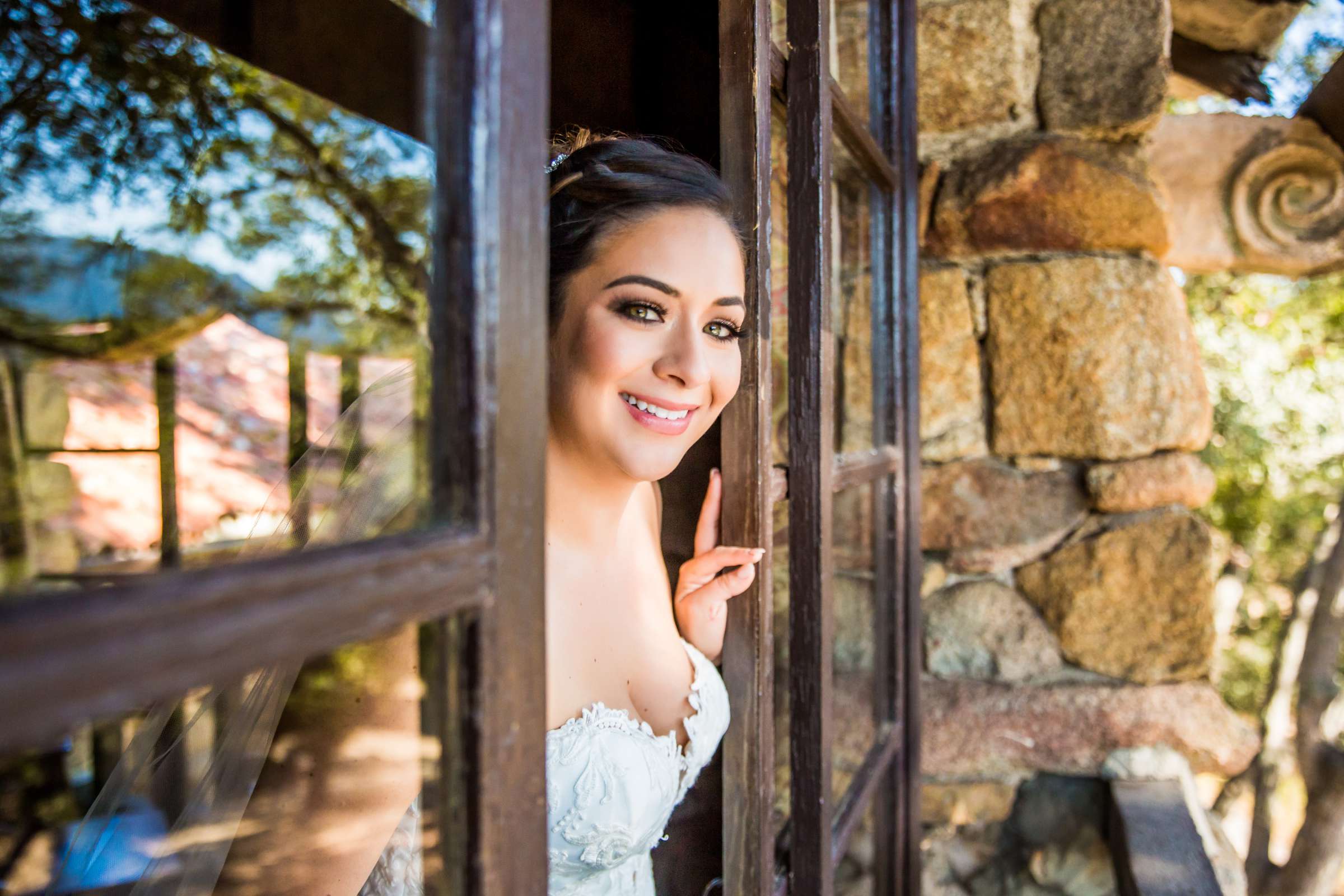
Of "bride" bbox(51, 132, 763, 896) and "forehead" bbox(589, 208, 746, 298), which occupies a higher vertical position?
"forehead" bbox(589, 208, 746, 298)

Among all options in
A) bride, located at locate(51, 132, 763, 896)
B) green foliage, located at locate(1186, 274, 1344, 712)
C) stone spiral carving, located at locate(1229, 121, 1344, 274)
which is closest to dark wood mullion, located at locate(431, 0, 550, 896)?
bride, located at locate(51, 132, 763, 896)

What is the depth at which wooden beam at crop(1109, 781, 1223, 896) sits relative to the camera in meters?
1.46

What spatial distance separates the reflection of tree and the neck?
0.31 m

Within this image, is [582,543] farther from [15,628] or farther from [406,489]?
[15,628]

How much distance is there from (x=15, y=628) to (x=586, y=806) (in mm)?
845

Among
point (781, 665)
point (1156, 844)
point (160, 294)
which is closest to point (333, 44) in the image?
point (160, 294)

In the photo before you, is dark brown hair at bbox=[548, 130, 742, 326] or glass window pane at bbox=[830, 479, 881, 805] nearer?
dark brown hair at bbox=[548, 130, 742, 326]

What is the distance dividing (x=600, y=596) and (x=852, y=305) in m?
0.65

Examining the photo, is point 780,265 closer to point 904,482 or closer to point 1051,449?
point 904,482

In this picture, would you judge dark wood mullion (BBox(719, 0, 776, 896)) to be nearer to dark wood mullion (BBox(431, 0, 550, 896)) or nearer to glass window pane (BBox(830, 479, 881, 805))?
glass window pane (BBox(830, 479, 881, 805))

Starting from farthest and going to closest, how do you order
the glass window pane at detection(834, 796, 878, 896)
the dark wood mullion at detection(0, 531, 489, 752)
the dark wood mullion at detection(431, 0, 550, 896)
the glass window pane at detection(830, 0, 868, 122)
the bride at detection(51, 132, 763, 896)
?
the glass window pane at detection(834, 796, 878, 896)
the glass window pane at detection(830, 0, 868, 122)
the bride at detection(51, 132, 763, 896)
the dark wood mullion at detection(431, 0, 550, 896)
the dark wood mullion at detection(0, 531, 489, 752)

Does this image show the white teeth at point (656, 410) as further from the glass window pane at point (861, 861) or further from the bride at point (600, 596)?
the glass window pane at point (861, 861)

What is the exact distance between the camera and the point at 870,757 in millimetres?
1446

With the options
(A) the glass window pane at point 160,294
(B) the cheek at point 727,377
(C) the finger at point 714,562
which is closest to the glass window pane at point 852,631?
(C) the finger at point 714,562
